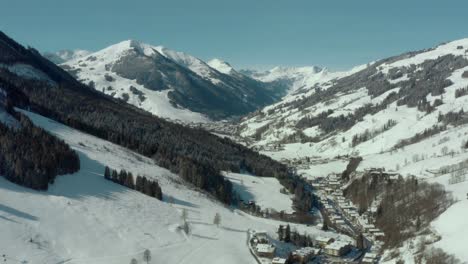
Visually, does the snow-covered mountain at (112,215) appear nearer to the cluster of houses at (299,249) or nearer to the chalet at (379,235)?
the cluster of houses at (299,249)

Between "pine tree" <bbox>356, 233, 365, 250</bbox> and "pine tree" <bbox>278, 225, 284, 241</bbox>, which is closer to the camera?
"pine tree" <bbox>278, 225, 284, 241</bbox>

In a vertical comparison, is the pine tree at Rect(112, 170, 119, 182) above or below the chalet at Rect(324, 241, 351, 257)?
above

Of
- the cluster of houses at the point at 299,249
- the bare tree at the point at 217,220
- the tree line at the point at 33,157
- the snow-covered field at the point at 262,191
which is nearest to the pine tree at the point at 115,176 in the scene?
the tree line at the point at 33,157

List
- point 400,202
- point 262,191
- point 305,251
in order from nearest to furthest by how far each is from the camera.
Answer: point 305,251 < point 400,202 < point 262,191

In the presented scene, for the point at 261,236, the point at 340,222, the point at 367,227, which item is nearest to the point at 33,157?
the point at 261,236

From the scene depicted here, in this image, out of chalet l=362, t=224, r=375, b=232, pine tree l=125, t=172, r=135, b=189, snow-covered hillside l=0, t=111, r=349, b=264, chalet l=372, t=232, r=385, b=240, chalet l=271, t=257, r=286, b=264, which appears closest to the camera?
snow-covered hillside l=0, t=111, r=349, b=264

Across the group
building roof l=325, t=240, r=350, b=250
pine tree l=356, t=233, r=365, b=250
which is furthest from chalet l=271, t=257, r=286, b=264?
pine tree l=356, t=233, r=365, b=250

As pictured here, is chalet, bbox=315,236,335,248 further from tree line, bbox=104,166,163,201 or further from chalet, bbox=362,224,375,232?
tree line, bbox=104,166,163,201

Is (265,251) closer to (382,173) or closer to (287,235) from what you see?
(287,235)
